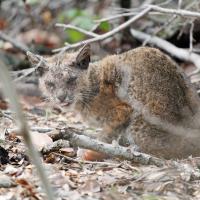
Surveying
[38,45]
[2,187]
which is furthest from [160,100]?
[38,45]

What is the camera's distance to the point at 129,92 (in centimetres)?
690

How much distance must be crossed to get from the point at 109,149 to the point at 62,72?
1.67 metres

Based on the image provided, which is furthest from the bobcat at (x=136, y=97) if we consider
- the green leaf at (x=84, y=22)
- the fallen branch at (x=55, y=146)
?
the green leaf at (x=84, y=22)

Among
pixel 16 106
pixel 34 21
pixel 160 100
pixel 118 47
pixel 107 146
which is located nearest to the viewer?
pixel 16 106

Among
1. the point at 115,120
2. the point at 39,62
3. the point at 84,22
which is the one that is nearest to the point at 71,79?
the point at 39,62

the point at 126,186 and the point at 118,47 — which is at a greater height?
the point at 118,47

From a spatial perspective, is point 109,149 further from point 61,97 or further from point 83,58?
point 83,58

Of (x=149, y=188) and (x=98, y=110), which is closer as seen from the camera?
(x=149, y=188)

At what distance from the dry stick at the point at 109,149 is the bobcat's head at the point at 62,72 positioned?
134 centimetres

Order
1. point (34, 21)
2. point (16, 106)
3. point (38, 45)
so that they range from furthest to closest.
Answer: point (34, 21), point (38, 45), point (16, 106)

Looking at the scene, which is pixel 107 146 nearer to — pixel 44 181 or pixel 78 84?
pixel 78 84

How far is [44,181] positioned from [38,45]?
969cm

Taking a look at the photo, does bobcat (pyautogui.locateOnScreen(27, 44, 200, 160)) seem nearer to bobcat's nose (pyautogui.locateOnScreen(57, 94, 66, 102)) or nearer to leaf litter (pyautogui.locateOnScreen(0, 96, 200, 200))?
bobcat's nose (pyautogui.locateOnScreen(57, 94, 66, 102))

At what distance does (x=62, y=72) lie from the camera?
7.08m
